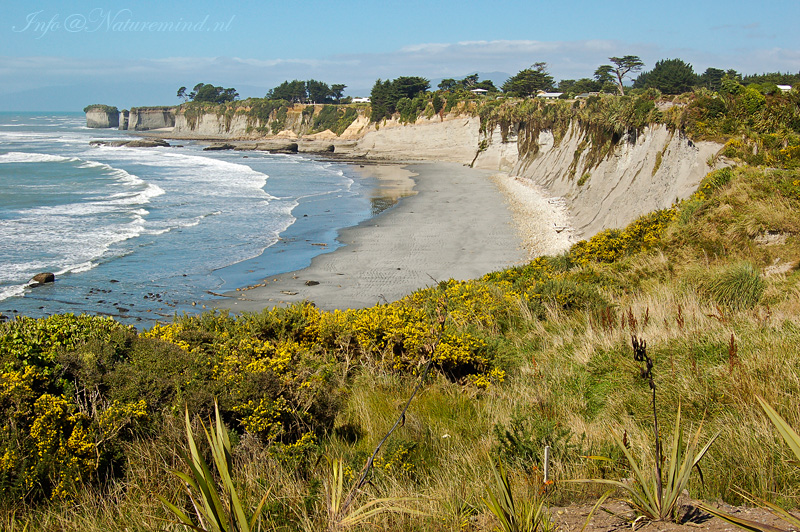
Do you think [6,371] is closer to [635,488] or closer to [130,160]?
[635,488]

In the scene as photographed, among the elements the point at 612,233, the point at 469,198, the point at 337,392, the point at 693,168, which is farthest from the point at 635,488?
the point at 469,198

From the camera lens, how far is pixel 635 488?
3164mm

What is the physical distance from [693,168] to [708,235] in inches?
346

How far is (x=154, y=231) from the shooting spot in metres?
28.2

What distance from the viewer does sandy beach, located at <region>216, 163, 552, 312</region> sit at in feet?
59.9

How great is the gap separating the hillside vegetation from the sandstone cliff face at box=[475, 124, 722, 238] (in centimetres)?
1237

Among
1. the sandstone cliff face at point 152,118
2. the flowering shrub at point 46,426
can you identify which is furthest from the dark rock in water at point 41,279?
the sandstone cliff face at point 152,118

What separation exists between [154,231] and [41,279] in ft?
29.7

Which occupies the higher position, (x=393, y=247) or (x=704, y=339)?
(x=704, y=339)

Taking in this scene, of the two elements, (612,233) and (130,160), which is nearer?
(612,233)

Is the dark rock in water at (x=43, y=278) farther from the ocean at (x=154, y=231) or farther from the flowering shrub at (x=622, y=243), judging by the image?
the flowering shrub at (x=622, y=243)

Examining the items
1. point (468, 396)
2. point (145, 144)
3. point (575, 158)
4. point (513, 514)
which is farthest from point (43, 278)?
point (145, 144)

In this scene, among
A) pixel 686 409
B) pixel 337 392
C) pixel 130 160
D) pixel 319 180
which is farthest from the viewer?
pixel 130 160

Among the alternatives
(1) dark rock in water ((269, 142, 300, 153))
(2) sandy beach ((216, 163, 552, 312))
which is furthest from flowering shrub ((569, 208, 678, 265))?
(1) dark rock in water ((269, 142, 300, 153))
